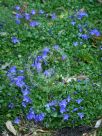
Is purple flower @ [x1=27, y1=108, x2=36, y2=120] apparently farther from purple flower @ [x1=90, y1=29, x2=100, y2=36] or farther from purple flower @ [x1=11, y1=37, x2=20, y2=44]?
purple flower @ [x1=90, y1=29, x2=100, y2=36]

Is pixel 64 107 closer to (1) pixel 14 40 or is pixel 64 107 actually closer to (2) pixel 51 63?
(2) pixel 51 63

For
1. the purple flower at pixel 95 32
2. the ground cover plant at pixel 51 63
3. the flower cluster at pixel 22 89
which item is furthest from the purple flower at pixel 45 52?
the purple flower at pixel 95 32

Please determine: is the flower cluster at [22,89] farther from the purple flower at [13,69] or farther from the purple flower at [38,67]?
the purple flower at [38,67]

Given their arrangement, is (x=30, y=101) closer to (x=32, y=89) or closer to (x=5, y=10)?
(x=32, y=89)

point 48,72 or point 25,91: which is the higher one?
point 48,72

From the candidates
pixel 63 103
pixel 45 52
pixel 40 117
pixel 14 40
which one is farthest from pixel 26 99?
pixel 14 40

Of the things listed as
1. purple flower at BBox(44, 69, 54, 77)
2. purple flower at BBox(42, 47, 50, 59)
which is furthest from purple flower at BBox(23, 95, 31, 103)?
purple flower at BBox(42, 47, 50, 59)

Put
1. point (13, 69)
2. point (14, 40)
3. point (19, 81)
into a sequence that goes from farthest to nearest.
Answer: point (14, 40), point (13, 69), point (19, 81)
